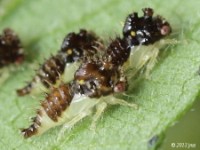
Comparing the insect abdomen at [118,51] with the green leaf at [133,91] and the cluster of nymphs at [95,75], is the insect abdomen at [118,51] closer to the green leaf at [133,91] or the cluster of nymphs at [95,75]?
the cluster of nymphs at [95,75]

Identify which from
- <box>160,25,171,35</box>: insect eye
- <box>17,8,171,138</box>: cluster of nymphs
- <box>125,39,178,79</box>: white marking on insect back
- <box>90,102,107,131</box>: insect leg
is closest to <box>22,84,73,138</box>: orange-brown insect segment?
<box>17,8,171,138</box>: cluster of nymphs

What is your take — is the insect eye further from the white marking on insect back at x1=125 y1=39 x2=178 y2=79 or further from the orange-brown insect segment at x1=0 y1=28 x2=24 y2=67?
the orange-brown insect segment at x1=0 y1=28 x2=24 y2=67

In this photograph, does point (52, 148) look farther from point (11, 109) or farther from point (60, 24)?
point (60, 24)

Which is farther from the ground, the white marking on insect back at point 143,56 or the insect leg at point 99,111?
the white marking on insect back at point 143,56

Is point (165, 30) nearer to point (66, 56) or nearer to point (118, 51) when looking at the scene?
point (118, 51)

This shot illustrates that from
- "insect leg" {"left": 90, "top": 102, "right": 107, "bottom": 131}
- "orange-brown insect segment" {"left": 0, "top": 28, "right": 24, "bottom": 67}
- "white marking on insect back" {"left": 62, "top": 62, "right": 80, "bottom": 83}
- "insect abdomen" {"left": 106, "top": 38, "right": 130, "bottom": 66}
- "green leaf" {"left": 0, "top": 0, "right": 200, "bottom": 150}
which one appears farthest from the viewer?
"orange-brown insect segment" {"left": 0, "top": 28, "right": 24, "bottom": 67}

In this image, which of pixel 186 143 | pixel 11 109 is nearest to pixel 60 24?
pixel 11 109

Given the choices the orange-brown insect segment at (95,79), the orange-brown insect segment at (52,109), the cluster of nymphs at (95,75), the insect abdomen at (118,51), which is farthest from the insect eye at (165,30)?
the orange-brown insect segment at (52,109)
